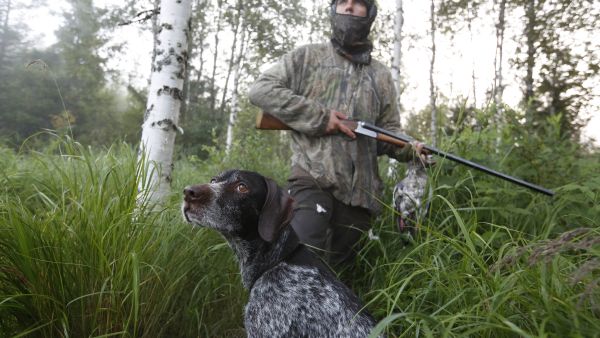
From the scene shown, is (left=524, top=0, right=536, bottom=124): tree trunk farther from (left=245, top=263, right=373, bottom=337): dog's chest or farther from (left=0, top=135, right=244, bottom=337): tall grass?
(left=0, top=135, right=244, bottom=337): tall grass

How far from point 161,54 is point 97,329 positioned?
2.41 m

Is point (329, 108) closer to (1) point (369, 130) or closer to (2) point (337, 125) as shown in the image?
(2) point (337, 125)

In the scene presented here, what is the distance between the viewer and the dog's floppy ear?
7.27ft

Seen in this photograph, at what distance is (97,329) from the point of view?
2.04 m

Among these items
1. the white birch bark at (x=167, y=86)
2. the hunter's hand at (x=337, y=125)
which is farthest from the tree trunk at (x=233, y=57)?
the hunter's hand at (x=337, y=125)

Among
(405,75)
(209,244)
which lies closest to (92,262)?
(209,244)

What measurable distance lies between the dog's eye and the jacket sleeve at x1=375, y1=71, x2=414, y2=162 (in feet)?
4.98

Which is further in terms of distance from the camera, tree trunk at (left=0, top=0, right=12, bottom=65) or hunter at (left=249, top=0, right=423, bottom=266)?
tree trunk at (left=0, top=0, right=12, bottom=65)

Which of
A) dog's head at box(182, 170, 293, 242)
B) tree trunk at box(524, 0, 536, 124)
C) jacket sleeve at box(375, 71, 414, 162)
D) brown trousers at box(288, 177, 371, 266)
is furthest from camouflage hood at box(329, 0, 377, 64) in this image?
tree trunk at box(524, 0, 536, 124)

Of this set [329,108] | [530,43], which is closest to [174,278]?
[329,108]

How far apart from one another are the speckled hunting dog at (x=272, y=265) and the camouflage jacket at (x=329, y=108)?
33.1 inches

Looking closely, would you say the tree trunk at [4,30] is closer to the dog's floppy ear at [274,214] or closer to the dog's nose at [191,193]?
the dog's nose at [191,193]

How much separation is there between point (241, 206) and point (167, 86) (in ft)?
5.84

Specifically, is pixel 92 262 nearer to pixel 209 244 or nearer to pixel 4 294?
pixel 4 294
